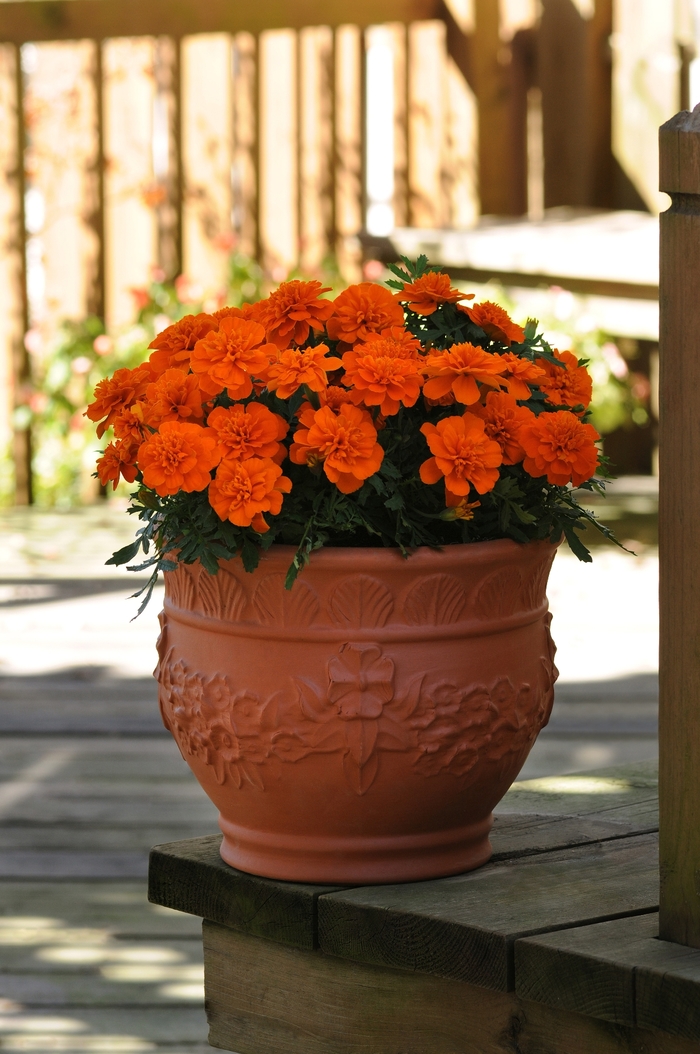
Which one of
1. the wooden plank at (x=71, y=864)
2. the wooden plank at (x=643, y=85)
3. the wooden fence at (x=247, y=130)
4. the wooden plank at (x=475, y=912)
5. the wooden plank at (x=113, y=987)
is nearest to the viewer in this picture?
the wooden plank at (x=475, y=912)

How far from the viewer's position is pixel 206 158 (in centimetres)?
559

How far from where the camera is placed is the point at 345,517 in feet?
4.08

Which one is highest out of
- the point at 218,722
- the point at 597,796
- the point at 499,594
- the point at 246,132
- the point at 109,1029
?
the point at 246,132

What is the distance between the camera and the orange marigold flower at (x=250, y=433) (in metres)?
1.23

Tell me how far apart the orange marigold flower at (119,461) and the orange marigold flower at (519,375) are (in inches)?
12.6

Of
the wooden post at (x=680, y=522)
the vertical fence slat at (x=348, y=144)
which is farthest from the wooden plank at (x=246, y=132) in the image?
the wooden post at (x=680, y=522)

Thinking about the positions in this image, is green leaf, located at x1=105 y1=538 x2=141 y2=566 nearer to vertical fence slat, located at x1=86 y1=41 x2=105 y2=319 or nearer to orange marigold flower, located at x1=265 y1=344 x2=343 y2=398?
orange marigold flower, located at x1=265 y1=344 x2=343 y2=398

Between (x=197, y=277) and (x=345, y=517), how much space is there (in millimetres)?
4473

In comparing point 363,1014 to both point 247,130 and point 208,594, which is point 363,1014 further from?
point 247,130

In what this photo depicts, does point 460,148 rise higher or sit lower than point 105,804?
higher

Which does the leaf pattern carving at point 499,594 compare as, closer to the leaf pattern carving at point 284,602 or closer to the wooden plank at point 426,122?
the leaf pattern carving at point 284,602

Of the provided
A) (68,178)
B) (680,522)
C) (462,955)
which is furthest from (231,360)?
(68,178)

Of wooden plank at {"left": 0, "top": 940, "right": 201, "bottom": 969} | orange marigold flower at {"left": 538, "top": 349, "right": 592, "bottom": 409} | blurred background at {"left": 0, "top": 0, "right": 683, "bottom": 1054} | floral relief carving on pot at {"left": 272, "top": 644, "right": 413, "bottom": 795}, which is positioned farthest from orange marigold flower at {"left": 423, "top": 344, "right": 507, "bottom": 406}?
blurred background at {"left": 0, "top": 0, "right": 683, "bottom": 1054}

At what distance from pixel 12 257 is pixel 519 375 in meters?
4.36
